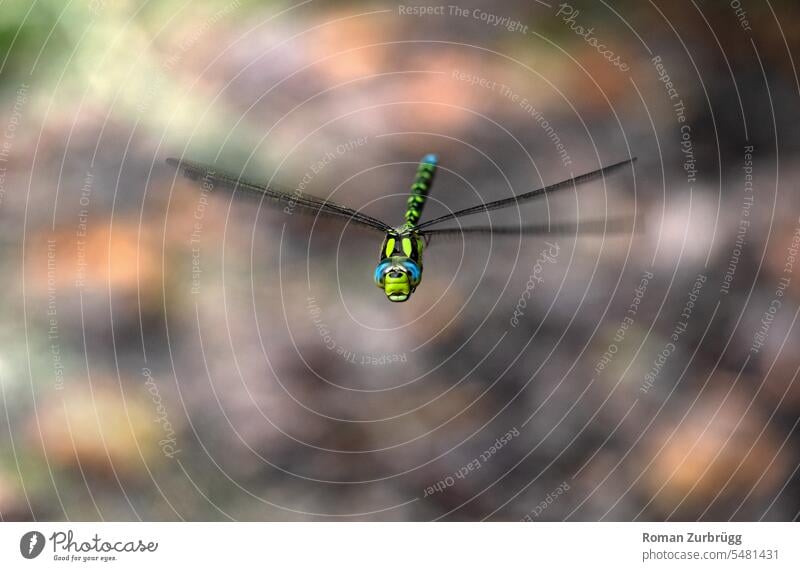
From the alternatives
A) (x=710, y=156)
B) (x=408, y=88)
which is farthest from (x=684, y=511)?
(x=408, y=88)

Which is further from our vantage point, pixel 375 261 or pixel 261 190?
pixel 261 190

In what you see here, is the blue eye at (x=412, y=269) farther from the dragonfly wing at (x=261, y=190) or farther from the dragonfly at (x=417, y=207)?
the dragonfly wing at (x=261, y=190)

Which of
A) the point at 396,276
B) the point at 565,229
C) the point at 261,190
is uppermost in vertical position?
the point at 261,190

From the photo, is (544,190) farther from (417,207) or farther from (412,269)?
(412,269)

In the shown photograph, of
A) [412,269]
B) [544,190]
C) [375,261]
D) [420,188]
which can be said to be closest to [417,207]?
[420,188]
